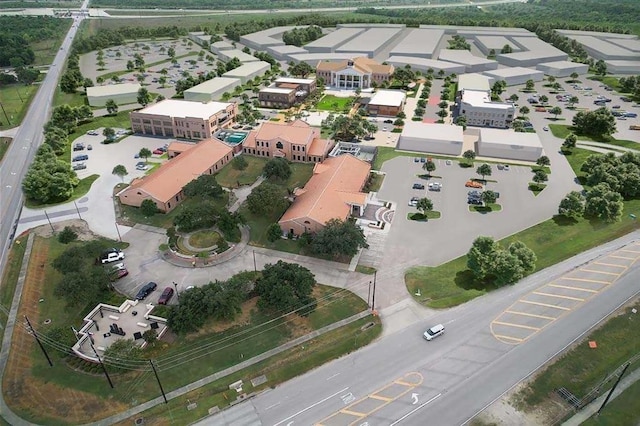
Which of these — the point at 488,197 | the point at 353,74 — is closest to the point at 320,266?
the point at 488,197

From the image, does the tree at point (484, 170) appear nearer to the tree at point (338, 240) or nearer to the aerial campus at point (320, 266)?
the aerial campus at point (320, 266)

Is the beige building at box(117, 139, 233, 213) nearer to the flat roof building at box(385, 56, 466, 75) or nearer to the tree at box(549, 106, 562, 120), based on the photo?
the tree at box(549, 106, 562, 120)

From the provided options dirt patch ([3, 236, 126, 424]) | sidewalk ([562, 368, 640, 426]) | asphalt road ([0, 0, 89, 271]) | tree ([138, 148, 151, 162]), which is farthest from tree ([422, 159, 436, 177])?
asphalt road ([0, 0, 89, 271])

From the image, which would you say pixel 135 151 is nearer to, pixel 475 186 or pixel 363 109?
pixel 363 109

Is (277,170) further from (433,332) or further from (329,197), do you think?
(433,332)

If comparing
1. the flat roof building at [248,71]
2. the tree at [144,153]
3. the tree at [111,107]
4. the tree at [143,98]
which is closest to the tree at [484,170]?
the tree at [144,153]
